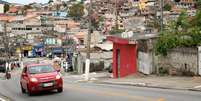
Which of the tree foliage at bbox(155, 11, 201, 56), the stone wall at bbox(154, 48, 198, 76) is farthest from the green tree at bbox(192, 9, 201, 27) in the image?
the stone wall at bbox(154, 48, 198, 76)

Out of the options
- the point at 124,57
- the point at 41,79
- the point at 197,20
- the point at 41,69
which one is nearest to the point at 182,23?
the point at 197,20

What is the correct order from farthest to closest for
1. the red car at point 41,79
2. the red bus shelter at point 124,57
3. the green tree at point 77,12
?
the green tree at point 77,12, the red bus shelter at point 124,57, the red car at point 41,79

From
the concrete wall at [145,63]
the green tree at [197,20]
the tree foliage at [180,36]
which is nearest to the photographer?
the tree foliage at [180,36]

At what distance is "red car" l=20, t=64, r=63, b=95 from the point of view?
77.9ft

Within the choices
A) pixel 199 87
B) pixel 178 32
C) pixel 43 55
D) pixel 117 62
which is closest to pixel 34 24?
pixel 43 55

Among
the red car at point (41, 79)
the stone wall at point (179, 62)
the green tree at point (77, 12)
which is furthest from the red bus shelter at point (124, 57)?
the green tree at point (77, 12)

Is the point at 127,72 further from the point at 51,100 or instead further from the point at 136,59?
the point at 51,100

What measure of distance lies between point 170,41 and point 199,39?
8.39 ft

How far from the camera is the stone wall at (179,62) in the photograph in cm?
2966

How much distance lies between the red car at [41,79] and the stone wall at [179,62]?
867 centimetres

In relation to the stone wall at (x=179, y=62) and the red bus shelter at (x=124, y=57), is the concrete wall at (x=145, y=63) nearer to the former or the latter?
the stone wall at (x=179, y=62)

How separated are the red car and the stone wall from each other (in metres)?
8.67

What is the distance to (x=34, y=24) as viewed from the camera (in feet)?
468

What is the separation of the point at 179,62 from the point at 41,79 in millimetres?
10564
